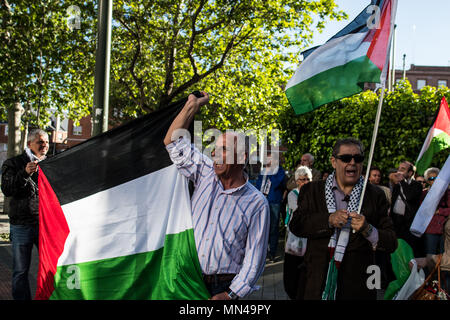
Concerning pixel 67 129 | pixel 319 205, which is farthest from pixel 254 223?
pixel 67 129

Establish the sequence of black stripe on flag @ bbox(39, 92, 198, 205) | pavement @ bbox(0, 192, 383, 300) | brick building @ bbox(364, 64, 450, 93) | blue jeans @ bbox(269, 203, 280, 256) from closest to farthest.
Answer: black stripe on flag @ bbox(39, 92, 198, 205) → pavement @ bbox(0, 192, 383, 300) → blue jeans @ bbox(269, 203, 280, 256) → brick building @ bbox(364, 64, 450, 93)

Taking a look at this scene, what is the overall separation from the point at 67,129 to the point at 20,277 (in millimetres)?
61277

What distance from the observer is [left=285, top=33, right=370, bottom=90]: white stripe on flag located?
3885 mm

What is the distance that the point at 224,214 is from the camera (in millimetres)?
3184

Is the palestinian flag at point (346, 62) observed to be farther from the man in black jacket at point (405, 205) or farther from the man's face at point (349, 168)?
the man in black jacket at point (405, 205)

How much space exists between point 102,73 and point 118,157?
2.45 m

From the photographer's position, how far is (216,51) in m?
13.5

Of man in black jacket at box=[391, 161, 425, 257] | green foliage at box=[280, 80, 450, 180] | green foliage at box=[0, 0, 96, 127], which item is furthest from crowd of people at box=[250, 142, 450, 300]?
green foliage at box=[0, 0, 96, 127]

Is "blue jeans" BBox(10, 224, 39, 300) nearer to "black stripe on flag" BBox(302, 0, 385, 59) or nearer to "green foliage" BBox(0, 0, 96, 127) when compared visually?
"black stripe on flag" BBox(302, 0, 385, 59)

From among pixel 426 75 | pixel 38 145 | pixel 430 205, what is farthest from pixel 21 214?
pixel 426 75

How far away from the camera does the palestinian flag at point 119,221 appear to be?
3.37 m

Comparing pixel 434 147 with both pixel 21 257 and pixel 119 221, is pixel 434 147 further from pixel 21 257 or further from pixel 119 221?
pixel 21 257

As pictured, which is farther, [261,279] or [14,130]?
[14,130]

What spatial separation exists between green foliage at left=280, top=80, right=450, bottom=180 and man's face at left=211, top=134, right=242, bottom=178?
25.3 feet
